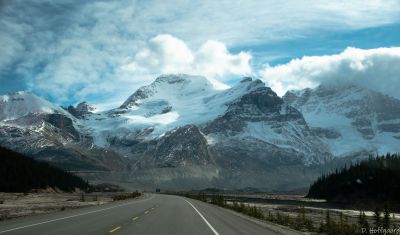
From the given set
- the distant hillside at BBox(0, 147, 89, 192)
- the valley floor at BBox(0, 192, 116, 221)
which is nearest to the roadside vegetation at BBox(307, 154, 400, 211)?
the valley floor at BBox(0, 192, 116, 221)

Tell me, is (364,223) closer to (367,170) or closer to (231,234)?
(231,234)

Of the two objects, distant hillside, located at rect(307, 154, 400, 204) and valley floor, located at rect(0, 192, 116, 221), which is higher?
distant hillside, located at rect(307, 154, 400, 204)

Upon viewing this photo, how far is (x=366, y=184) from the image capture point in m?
126

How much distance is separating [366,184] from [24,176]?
79.7 m

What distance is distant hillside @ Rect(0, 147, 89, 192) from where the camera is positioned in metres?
134

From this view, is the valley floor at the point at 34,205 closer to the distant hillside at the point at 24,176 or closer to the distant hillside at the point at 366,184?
the distant hillside at the point at 24,176

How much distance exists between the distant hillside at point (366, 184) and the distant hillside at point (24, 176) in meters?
73.3

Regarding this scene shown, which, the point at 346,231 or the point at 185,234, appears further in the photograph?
the point at 346,231

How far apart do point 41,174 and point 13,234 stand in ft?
458

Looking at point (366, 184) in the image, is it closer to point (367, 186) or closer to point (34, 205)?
point (367, 186)

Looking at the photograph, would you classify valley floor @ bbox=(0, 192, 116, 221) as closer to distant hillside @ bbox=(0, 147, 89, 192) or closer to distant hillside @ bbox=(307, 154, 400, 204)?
distant hillside @ bbox=(0, 147, 89, 192)

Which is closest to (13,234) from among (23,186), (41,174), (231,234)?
(231,234)

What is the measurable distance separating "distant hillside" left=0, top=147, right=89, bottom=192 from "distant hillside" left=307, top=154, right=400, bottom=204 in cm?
7333

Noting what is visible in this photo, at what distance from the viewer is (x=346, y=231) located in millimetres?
28531
